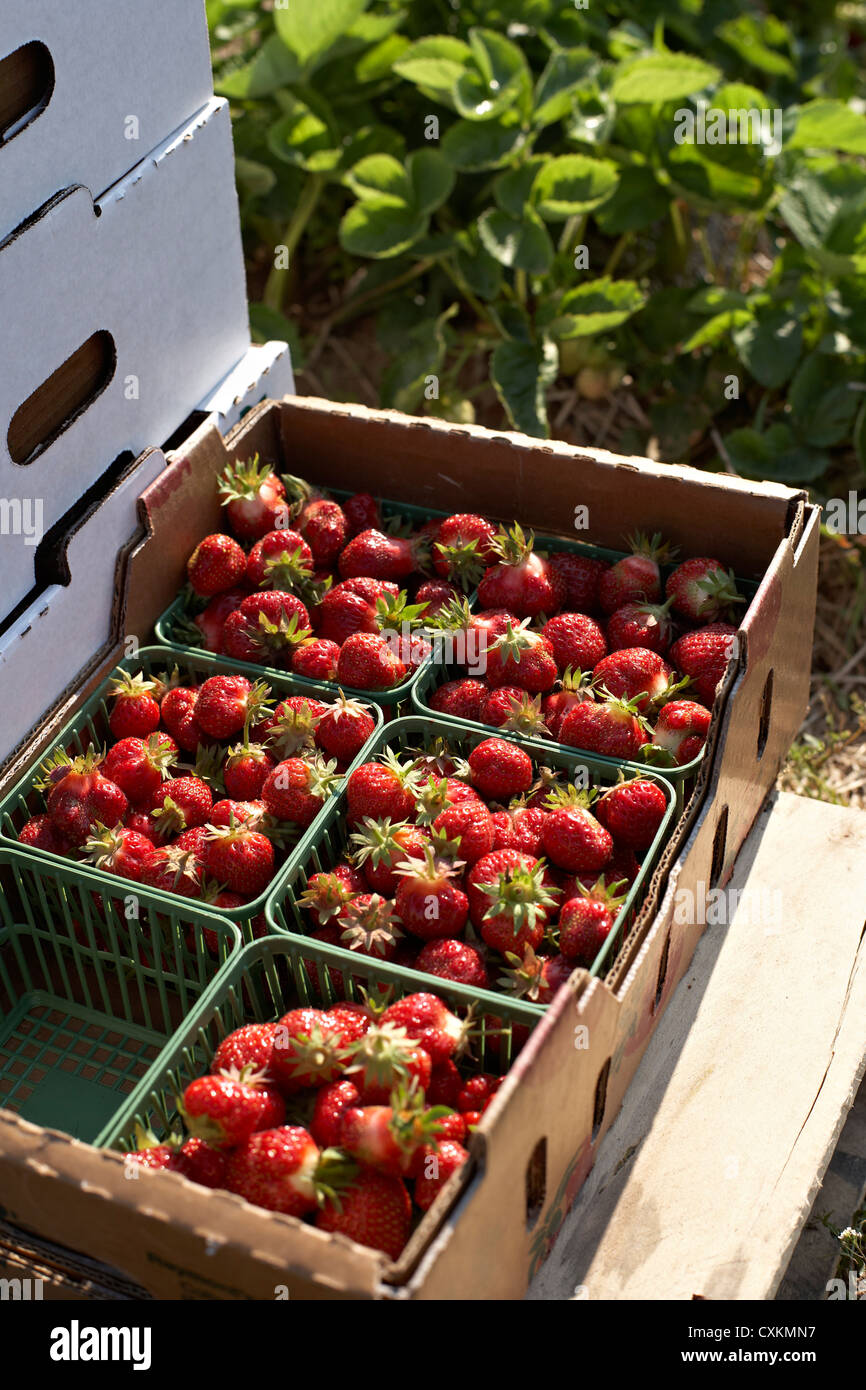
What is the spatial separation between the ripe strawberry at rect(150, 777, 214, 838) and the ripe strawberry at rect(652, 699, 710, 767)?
67 cm

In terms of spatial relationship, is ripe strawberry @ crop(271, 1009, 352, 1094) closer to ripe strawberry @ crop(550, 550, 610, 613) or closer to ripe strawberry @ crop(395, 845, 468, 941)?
ripe strawberry @ crop(395, 845, 468, 941)

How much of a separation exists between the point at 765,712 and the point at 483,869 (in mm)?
620

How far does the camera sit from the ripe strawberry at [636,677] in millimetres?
2215

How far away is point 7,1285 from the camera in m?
1.72

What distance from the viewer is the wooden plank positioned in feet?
6.14

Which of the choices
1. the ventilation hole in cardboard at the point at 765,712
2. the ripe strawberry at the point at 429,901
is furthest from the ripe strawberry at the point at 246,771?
the ventilation hole in cardboard at the point at 765,712

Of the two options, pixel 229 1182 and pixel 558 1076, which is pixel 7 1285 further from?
pixel 558 1076

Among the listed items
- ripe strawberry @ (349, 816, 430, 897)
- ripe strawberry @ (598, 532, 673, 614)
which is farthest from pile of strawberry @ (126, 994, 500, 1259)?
ripe strawberry @ (598, 532, 673, 614)

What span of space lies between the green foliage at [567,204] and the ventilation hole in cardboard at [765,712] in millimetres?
1241

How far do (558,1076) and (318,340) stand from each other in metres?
2.83

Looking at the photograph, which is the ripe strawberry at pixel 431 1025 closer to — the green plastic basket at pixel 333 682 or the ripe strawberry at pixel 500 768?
the ripe strawberry at pixel 500 768

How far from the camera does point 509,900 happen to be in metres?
1.88
